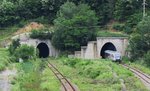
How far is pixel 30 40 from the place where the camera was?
74.4 meters

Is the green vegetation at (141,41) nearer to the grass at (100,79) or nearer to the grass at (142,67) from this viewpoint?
the grass at (142,67)

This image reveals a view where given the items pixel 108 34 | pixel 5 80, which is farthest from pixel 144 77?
pixel 108 34

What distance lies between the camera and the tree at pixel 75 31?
70.1 meters

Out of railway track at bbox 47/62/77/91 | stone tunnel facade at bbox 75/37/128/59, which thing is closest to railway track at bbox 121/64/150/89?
railway track at bbox 47/62/77/91

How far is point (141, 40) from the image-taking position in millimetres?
59719

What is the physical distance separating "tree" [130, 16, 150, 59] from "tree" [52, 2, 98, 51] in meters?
10.4

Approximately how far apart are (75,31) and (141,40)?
12855 millimetres

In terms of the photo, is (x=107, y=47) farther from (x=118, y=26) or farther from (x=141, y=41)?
(x=141, y=41)

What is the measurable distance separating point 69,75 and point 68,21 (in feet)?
83.7

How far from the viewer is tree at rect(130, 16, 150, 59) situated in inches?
2349

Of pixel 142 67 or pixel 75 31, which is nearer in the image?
pixel 142 67

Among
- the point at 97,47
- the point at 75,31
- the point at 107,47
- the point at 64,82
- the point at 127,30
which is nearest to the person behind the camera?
the point at 64,82

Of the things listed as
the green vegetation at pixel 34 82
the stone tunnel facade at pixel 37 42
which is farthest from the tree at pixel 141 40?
the stone tunnel facade at pixel 37 42

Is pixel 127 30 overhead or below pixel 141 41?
overhead
